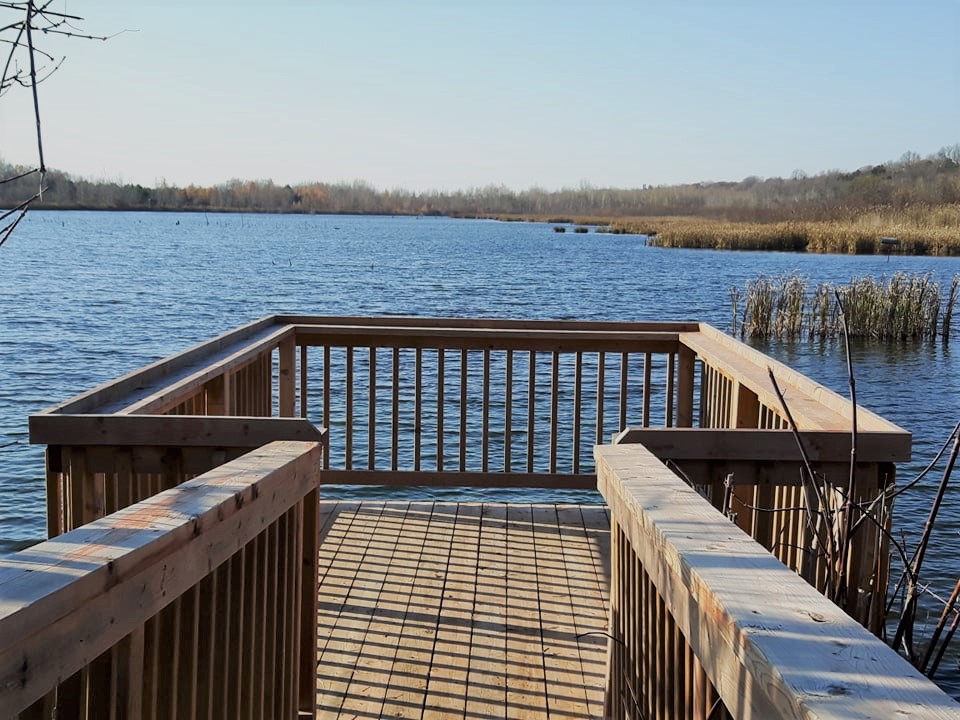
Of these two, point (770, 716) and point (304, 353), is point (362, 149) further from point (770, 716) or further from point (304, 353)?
point (770, 716)

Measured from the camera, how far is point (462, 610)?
4.09 metres

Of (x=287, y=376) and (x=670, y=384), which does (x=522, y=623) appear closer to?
(x=287, y=376)

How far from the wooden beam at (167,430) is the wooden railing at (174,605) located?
0.64 ft

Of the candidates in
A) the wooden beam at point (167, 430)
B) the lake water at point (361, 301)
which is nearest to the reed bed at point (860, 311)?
the lake water at point (361, 301)

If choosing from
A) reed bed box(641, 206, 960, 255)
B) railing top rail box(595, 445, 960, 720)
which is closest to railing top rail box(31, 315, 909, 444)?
railing top rail box(595, 445, 960, 720)

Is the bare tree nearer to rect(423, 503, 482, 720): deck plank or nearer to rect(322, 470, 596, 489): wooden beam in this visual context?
rect(423, 503, 482, 720): deck plank

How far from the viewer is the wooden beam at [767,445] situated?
8.95 feet

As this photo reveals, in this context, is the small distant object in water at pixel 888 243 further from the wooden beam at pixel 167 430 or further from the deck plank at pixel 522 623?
the wooden beam at pixel 167 430

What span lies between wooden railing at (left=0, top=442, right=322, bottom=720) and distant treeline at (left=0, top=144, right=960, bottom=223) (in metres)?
56.1

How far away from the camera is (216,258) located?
161 feet

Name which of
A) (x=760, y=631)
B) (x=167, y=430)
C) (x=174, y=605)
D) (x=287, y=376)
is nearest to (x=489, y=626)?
(x=167, y=430)

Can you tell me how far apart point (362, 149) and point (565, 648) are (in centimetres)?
6397

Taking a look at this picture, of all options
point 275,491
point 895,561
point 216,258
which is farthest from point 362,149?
point 275,491

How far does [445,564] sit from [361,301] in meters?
23.7
